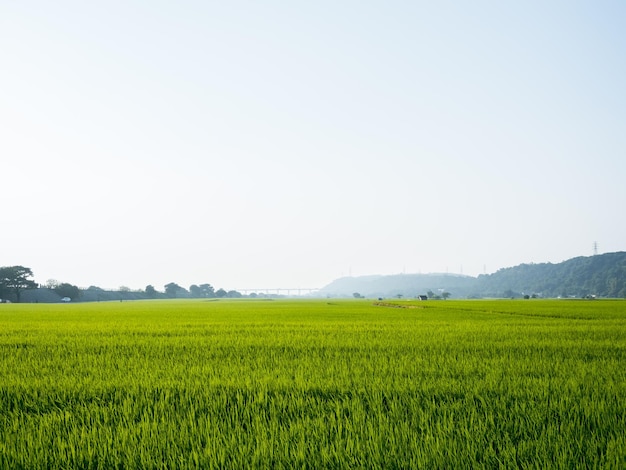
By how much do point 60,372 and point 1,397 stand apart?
5.51ft

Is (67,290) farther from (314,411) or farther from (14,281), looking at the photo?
(314,411)

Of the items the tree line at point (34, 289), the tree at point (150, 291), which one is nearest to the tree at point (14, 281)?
the tree line at point (34, 289)

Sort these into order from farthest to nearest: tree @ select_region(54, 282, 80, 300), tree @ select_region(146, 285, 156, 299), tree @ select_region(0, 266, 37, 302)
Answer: tree @ select_region(146, 285, 156, 299), tree @ select_region(54, 282, 80, 300), tree @ select_region(0, 266, 37, 302)

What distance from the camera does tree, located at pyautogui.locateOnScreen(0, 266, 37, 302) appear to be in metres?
103

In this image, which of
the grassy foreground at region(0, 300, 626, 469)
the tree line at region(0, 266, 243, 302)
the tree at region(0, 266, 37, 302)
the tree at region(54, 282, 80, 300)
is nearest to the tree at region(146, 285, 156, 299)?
the tree line at region(0, 266, 243, 302)

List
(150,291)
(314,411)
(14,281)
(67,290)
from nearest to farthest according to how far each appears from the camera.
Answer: (314,411) → (14,281) → (67,290) → (150,291)

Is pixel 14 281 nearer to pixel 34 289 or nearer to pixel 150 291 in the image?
pixel 34 289

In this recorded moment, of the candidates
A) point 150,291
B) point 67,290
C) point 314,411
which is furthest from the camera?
point 150,291

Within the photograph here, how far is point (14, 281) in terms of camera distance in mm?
104500

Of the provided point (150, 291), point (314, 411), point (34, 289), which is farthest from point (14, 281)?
point (314, 411)

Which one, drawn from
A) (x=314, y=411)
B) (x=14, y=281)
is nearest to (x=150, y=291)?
(x=14, y=281)

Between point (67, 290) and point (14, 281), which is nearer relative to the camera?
point (14, 281)

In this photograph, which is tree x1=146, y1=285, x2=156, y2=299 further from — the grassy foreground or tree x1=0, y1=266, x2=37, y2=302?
the grassy foreground

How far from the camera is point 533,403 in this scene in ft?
17.6
